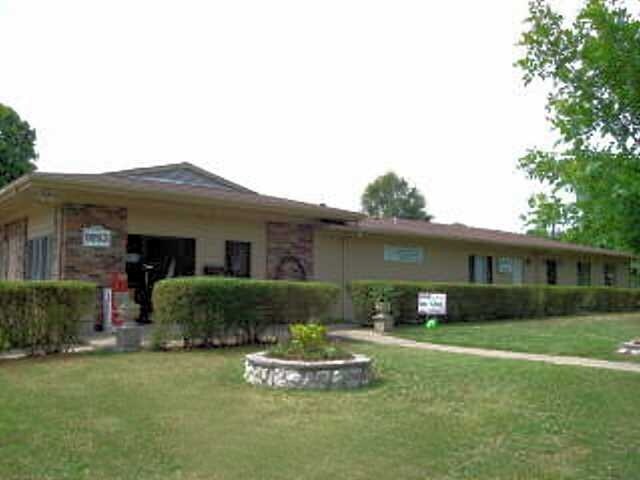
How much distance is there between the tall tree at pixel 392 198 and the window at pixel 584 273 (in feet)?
108

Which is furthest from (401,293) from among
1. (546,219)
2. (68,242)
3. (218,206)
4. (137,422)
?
(137,422)

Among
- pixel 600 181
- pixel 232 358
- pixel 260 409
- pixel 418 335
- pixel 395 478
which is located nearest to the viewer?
pixel 395 478

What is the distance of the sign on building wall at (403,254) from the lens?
67.5ft

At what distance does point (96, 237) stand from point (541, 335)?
31.9 feet

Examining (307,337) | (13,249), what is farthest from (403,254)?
(307,337)

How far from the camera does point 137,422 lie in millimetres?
6602

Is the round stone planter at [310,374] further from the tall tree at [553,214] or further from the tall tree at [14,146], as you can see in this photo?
the tall tree at [14,146]

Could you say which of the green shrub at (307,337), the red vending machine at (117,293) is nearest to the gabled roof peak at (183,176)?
the red vending machine at (117,293)

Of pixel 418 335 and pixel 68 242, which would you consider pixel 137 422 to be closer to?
pixel 68 242

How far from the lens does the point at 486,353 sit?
39.5 feet

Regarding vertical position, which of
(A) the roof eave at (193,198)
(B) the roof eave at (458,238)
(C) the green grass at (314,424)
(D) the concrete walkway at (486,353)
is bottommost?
(C) the green grass at (314,424)

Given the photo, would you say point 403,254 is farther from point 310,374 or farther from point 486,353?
point 310,374

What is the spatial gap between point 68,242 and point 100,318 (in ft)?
5.70

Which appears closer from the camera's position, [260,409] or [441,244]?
[260,409]
